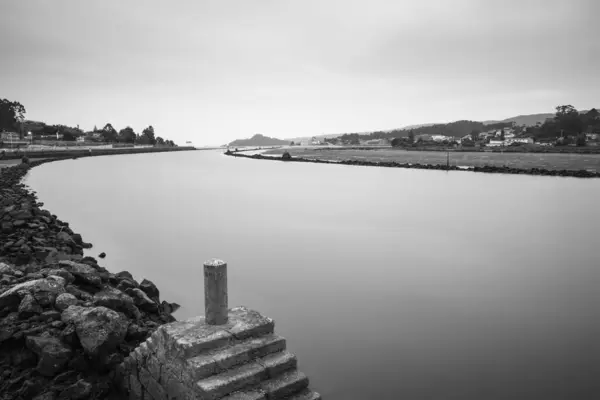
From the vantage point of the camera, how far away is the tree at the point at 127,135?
122981 mm

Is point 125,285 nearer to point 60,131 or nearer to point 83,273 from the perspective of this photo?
point 83,273

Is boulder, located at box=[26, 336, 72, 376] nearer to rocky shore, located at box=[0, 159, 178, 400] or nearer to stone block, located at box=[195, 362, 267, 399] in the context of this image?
rocky shore, located at box=[0, 159, 178, 400]

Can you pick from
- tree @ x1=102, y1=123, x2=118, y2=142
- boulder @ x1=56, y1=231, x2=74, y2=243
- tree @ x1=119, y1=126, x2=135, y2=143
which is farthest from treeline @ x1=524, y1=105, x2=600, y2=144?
tree @ x1=102, y1=123, x2=118, y2=142

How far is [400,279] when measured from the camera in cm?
876

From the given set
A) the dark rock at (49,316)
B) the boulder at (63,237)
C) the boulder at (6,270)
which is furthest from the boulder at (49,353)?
the boulder at (63,237)

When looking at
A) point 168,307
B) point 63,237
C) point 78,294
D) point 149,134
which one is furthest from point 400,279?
point 149,134

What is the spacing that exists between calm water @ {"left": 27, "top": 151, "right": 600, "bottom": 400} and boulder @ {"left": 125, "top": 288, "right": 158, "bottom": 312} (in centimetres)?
86

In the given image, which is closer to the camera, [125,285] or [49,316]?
[49,316]

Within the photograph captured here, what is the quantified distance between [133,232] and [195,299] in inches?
281

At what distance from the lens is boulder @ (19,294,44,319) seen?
15.8ft

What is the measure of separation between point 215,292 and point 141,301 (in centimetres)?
296

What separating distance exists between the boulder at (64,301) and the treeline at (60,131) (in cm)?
10186

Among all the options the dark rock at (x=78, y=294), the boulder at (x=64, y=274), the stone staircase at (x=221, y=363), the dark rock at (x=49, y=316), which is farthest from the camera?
the boulder at (x=64, y=274)

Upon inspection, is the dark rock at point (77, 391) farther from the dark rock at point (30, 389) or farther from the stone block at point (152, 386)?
the stone block at point (152, 386)
